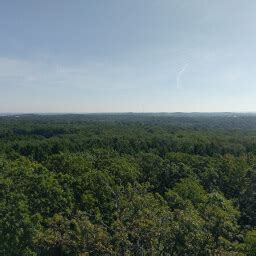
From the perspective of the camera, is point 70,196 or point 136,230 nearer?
point 136,230

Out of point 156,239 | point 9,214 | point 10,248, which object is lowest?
point 10,248

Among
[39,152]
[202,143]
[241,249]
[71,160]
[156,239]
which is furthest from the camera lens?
[202,143]

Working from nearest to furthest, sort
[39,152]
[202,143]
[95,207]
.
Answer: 1. [95,207]
2. [39,152]
3. [202,143]

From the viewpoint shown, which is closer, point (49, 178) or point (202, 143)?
point (49, 178)

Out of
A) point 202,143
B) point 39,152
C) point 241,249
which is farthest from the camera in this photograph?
point 202,143

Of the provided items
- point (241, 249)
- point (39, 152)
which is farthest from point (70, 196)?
point (39, 152)

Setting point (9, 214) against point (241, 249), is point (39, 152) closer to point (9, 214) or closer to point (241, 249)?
point (9, 214)

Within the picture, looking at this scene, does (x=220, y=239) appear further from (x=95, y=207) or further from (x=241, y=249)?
(x=95, y=207)

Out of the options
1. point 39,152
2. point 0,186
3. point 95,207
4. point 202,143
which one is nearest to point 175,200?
point 95,207

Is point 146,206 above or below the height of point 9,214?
above
